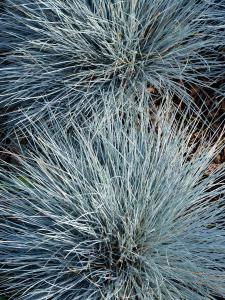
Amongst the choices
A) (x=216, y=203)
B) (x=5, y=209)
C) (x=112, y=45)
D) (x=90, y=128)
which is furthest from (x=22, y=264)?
(x=112, y=45)

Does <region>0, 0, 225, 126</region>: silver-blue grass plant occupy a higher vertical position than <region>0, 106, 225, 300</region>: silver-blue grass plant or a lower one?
higher

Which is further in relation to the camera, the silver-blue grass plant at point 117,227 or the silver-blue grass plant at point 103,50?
the silver-blue grass plant at point 103,50

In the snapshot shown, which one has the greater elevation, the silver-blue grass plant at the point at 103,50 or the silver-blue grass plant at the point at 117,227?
the silver-blue grass plant at the point at 103,50

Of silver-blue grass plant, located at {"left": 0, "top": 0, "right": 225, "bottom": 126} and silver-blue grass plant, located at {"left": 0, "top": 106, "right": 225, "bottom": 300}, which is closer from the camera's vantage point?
silver-blue grass plant, located at {"left": 0, "top": 106, "right": 225, "bottom": 300}

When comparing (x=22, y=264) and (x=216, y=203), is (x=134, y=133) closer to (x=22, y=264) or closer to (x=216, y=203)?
(x=216, y=203)
